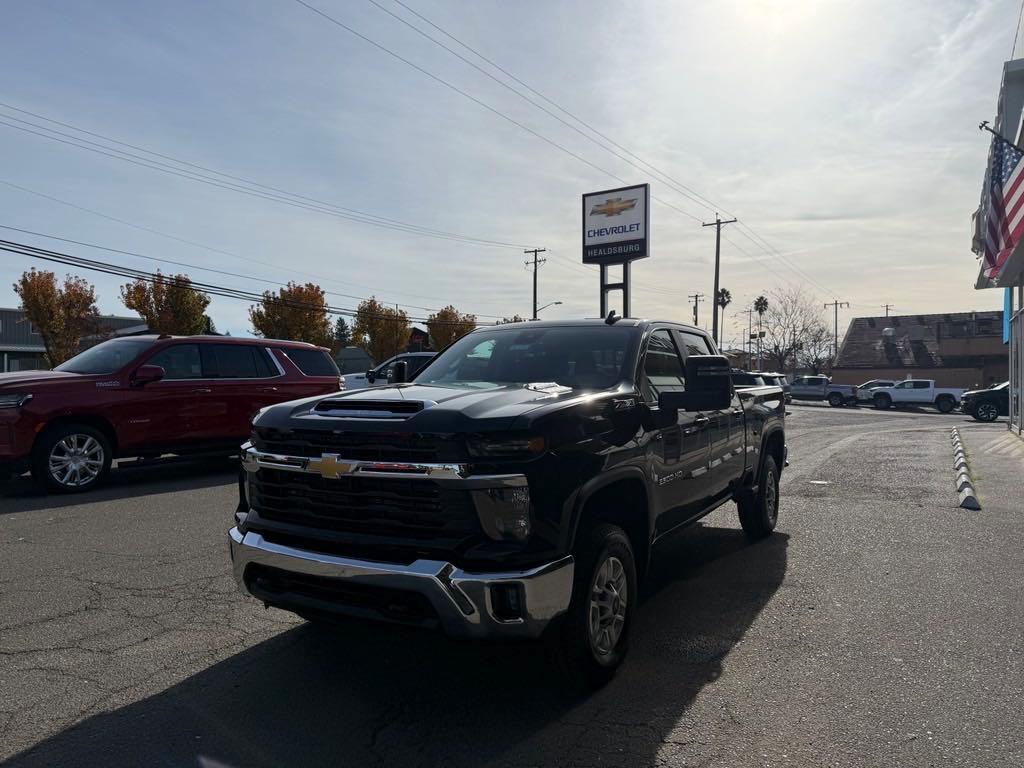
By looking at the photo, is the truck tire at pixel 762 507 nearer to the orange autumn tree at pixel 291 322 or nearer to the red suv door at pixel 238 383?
the red suv door at pixel 238 383

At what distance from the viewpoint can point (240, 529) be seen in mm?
3773

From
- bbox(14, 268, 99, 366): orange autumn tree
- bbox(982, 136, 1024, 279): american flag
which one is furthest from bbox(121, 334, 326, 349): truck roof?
bbox(14, 268, 99, 366): orange autumn tree

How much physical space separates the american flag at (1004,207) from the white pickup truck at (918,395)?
23.6 metres

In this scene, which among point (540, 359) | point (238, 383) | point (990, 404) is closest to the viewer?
point (540, 359)

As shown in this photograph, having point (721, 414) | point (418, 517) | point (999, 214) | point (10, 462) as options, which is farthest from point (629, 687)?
point (999, 214)

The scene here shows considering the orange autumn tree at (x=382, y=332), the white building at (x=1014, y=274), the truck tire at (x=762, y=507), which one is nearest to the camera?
the truck tire at (x=762, y=507)

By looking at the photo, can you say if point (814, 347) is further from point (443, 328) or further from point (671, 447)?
point (671, 447)

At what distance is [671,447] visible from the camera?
446 cm

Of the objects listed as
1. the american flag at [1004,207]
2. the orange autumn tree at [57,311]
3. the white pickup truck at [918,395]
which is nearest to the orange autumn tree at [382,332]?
the orange autumn tree at [57,311]

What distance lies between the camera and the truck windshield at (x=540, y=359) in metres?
4.46

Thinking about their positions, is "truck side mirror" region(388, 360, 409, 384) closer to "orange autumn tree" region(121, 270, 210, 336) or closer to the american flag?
the american flag

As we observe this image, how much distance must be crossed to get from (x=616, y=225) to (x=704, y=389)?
3377cm

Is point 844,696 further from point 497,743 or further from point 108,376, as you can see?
point 108,376

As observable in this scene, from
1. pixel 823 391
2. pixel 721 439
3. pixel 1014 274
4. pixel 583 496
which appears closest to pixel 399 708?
pixel 583 496
